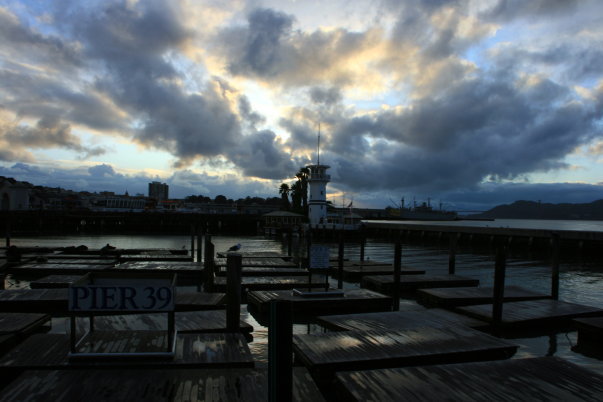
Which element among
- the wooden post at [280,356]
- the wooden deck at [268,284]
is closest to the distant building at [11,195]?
the wooden deck at [268,284]

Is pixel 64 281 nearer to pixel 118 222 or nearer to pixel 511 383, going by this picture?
pixel 511 383

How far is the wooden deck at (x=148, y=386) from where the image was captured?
15.9 feet

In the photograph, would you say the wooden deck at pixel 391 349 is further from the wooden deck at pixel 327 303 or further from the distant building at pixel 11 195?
the distant building at pixel 11 195

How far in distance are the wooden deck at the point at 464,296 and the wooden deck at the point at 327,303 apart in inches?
68.9

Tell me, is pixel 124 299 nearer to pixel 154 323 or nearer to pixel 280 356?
pixel 154 323

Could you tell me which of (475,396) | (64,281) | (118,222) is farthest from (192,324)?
(118,222)

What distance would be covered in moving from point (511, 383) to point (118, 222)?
75.1 metres

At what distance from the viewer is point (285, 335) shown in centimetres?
299

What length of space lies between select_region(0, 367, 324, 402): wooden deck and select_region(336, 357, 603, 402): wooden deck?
0.67 meters

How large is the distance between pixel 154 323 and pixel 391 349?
182 inches

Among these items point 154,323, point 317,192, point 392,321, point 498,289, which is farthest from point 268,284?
point 317,192

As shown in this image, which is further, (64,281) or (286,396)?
(64,281)

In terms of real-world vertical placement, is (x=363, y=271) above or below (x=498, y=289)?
below

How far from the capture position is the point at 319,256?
1355 centimetres
